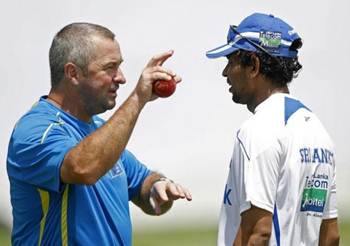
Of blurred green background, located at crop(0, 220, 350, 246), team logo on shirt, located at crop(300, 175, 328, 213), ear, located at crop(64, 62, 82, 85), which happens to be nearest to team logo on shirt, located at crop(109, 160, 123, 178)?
ear, located at crop(64, 62, 82, 85)

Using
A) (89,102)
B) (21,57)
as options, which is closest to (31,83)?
(21,57)

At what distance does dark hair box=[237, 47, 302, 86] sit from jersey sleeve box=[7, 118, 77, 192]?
0.83m

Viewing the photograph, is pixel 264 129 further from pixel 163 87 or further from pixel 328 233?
pixel 328 233

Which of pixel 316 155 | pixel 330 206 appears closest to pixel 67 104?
pixel 316 155

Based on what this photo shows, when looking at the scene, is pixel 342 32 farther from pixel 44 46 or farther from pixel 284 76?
pixel 284 76

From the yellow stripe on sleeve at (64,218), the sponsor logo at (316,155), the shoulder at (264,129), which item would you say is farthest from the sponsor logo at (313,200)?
the yellow stripe on sleeve at (64,218)

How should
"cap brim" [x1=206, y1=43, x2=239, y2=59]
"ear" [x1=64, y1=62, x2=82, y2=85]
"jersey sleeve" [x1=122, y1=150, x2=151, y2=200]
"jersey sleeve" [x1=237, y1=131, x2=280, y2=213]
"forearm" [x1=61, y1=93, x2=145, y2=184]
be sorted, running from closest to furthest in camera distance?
"forearm" [x1=61, y1=93, x2=145, y2=184] < "jersey sleeve" [x1=237, y1=131, x2=280, y2=213] < "ear" [x1=64, y1=62, x2=82, y2=85] < "cap brim" [x1=206, y1=43, x2=239, y2=59] < "jersey sleeve" [x1=122, y1=150, x2=151, y2=200]

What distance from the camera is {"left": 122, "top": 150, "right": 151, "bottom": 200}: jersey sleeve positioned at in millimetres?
4594

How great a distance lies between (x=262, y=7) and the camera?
28.3ft

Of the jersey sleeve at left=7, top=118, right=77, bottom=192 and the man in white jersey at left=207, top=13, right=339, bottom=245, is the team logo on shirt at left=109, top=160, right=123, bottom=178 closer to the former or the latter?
the jersey sleeve at left=7, top=118, right=77, bottom=192

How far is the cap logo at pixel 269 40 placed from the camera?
4.30m

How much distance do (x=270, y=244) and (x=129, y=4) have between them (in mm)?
4716

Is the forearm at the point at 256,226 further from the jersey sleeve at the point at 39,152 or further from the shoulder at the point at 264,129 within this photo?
the jersey sleeve at the point at 39,152

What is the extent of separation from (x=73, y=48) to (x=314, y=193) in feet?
3.77
